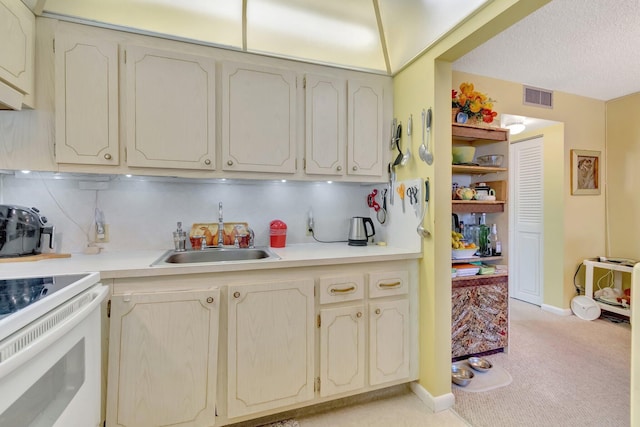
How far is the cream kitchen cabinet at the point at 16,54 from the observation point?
4.05 ft

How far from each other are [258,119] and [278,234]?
79 centimetres

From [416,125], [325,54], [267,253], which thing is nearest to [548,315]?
[416,125]

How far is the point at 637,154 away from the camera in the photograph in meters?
2.96

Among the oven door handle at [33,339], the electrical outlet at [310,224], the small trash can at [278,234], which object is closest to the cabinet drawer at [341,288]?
the small trash can at [278,234]

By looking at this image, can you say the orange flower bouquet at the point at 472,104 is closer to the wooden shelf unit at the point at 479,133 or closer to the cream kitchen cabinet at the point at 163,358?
the wooden shelf unit at the point at 479,133

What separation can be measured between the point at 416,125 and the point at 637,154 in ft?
9.37

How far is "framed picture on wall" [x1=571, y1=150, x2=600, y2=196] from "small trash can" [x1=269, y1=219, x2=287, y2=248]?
3.15 m

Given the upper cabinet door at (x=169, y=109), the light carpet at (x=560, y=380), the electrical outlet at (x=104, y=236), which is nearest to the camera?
the upper cabinet door at (x=169, y=109)

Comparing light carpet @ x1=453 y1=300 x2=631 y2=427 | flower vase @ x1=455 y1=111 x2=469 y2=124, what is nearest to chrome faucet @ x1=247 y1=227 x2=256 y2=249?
light carpet @ x1=453 y1=300 x2=631 y2=427

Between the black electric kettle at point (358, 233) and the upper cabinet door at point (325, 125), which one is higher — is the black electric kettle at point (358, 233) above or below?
below

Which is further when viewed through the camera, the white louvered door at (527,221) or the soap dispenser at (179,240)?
the white louvered door at (527,221)

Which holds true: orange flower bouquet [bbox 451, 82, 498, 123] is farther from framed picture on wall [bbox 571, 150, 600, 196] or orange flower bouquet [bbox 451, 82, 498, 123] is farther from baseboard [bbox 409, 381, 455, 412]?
baseboard [bbox 409, 381, 455, 412]

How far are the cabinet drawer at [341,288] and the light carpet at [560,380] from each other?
95 centimetres

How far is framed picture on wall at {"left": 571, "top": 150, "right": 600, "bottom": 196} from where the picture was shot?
307 cm
